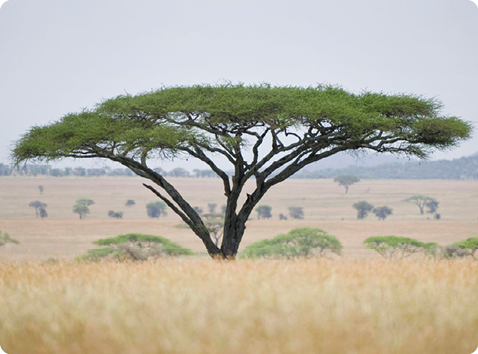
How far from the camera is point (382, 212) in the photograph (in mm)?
97000

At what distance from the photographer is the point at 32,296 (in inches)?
327

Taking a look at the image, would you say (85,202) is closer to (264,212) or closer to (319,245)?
(264,212)

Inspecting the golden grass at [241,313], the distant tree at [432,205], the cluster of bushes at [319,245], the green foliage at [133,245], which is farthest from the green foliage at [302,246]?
the distant tree at [432,205]

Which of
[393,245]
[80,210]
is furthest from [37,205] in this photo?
[393,245]

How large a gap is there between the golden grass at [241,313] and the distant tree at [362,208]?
89.3 metres

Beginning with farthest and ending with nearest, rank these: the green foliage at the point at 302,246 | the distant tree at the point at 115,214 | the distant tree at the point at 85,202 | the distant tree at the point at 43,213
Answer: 1. the distant tree at the point at 85,202
2. the distant tree at the point at 115,214
3. the distant tree at the point at 43,213
4. the green foliage at the point at 302,246

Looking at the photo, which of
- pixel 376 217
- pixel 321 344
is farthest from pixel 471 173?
pixel 321 344

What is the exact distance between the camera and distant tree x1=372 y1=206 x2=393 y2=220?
3812 inches

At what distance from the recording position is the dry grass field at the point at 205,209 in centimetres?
7233

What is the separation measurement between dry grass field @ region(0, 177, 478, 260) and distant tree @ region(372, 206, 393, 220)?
1398 mm

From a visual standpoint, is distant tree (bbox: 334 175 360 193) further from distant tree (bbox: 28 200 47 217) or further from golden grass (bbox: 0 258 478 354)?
golden grass (bbox: 0 258 478 354)

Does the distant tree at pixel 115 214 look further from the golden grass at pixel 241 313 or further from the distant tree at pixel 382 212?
the golden grass at pixel 241 313

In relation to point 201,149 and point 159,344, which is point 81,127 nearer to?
point 201,149

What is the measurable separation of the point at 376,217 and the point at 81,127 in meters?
88.0
